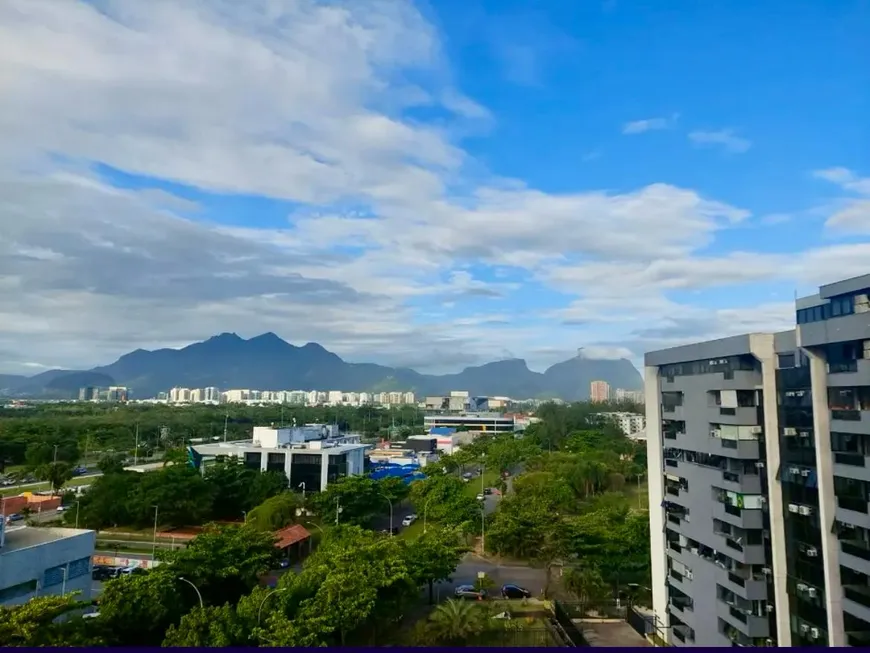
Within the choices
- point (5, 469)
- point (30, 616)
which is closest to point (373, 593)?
point (30, 616)

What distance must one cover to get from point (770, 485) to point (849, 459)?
154 cm

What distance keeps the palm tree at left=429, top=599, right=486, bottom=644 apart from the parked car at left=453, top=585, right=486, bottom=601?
282 centimetres

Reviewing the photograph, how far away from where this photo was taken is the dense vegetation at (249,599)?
861 cm

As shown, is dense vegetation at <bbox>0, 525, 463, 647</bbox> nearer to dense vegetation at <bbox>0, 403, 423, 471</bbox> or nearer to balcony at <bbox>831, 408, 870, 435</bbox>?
balcony at <bbox>831, 408, 870, 435</bbox>

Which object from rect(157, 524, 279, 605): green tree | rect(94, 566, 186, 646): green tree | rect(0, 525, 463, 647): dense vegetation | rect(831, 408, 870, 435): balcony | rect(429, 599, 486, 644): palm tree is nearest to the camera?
rect(831, 408, 870, 435): balcony

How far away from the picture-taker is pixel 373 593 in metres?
10.5

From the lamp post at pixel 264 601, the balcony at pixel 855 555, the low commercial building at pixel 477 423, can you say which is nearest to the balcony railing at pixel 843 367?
the balcony at pixel 855 555

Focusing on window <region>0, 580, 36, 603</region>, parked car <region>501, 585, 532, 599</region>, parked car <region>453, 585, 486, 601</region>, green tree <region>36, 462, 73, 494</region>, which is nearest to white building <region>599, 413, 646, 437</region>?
parked car <region>501, 585, 532, 599</region>

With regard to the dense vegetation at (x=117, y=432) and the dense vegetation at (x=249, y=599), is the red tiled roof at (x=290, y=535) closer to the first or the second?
the dense vegetation at (x=249, y=599)

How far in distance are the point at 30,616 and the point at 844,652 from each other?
8.74 m

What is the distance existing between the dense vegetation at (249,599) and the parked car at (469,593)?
1441 mm

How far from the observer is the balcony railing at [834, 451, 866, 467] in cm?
720

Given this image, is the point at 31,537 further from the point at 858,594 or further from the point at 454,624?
the point at 858,594

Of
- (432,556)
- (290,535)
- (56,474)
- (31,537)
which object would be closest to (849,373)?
(432,556)
